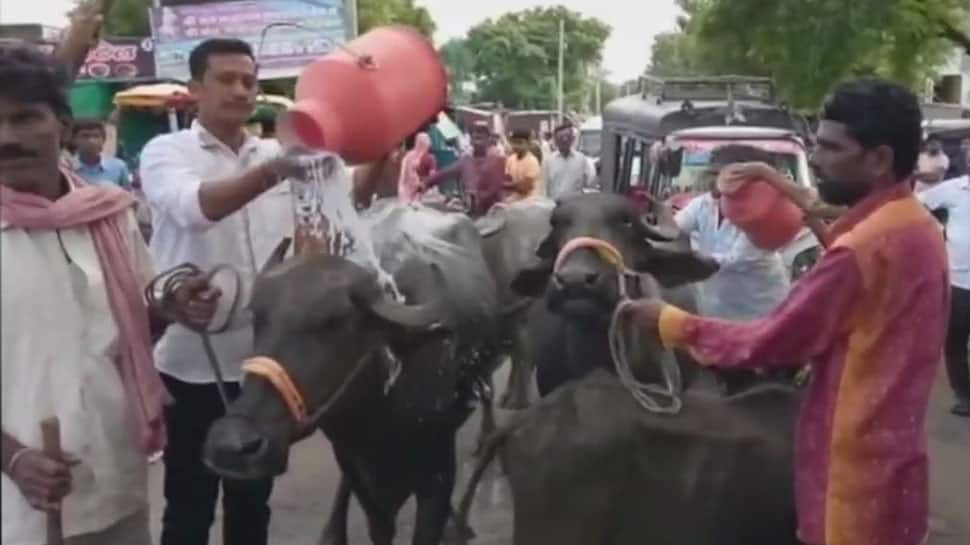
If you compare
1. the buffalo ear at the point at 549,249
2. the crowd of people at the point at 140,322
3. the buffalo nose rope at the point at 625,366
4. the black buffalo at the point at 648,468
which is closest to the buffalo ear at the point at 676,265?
the buffalo ear at the point at 549,249

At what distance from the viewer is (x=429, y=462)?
4.82 meters

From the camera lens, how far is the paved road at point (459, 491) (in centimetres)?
629

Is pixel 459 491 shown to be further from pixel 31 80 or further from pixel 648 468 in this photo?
pixel 31 80

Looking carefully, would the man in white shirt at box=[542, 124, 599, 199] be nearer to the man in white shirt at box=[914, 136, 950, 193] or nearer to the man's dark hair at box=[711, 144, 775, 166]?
the man in white shirt at box=[914, 136, 950, 193]

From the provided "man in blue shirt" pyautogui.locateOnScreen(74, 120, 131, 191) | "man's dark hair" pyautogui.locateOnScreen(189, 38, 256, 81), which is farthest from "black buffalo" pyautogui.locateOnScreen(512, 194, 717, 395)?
"man in blue shirt" pyautogui.locateOnScreen(74, 120, 131, 191)

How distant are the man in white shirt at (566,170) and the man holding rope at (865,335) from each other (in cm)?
1132

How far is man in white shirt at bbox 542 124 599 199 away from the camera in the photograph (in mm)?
14711

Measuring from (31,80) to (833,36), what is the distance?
556 inches

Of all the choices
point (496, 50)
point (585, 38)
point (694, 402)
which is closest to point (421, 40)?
point (694, 402)

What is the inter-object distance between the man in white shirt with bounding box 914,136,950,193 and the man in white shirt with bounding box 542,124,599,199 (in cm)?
376

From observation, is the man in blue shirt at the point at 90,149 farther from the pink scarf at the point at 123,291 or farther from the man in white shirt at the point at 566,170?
the pink scarf at the point at 123,291

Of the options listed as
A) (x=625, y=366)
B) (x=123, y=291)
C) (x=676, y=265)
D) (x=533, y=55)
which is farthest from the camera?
(x=533, y=55)

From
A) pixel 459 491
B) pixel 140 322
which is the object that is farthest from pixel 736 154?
pixel 140 322

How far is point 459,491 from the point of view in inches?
270
